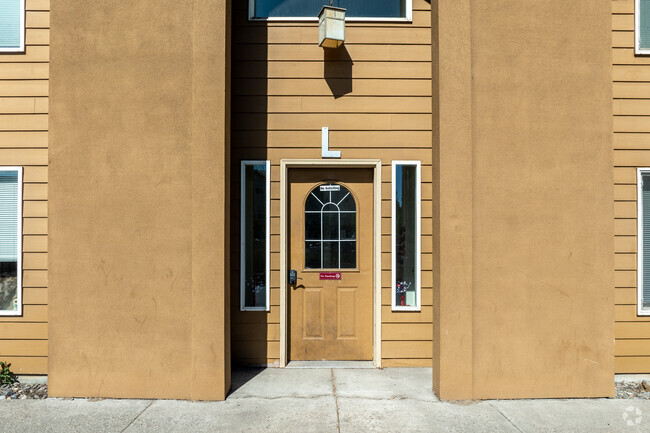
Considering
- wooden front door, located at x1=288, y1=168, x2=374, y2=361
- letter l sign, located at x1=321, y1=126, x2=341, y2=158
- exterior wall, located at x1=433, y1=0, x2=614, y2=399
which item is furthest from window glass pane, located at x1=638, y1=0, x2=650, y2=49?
letter l sign, located at x1=321, y1=126, x2=341, y2=158

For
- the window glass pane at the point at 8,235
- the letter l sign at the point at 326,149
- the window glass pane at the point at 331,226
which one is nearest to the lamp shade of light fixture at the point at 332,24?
the letter l sign at the point at 326,149

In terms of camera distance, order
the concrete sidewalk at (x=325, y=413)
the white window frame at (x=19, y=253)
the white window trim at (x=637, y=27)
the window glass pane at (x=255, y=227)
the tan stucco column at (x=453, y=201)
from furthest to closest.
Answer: the window glass pane at (x=255, y=227), the white window trim at (x=637, y=27), the white window frame at (x=19, y=253), the tan stucco column at (x=453, y=201), the concrete sidewalk at (x=325, y=413)

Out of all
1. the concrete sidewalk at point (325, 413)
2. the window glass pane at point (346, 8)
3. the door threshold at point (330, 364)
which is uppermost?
the window glass pane at point (346, 8)

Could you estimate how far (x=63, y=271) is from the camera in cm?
417

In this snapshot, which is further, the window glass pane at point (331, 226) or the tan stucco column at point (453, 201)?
the window glass pane at point (331, 226)

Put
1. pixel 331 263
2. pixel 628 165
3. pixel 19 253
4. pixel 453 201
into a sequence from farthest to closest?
1. pixel 331 263
2. pixel 628 165
3. pixel 19 253
4. pixel 453 201

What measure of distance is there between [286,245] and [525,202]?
8.42ft

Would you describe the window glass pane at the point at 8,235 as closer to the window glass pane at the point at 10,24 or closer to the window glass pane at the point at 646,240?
the window glass pane at the point at 10,24

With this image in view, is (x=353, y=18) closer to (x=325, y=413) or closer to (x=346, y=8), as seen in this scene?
(x=346, y=8)

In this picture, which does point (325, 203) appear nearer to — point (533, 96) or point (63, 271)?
point (533, 96)

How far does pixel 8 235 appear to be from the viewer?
15.9 ft

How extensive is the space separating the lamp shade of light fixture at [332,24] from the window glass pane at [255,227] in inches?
62.7

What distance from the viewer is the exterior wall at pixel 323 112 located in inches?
197

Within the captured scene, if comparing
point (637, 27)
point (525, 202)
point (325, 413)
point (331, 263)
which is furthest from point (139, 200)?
point (637, 27)
